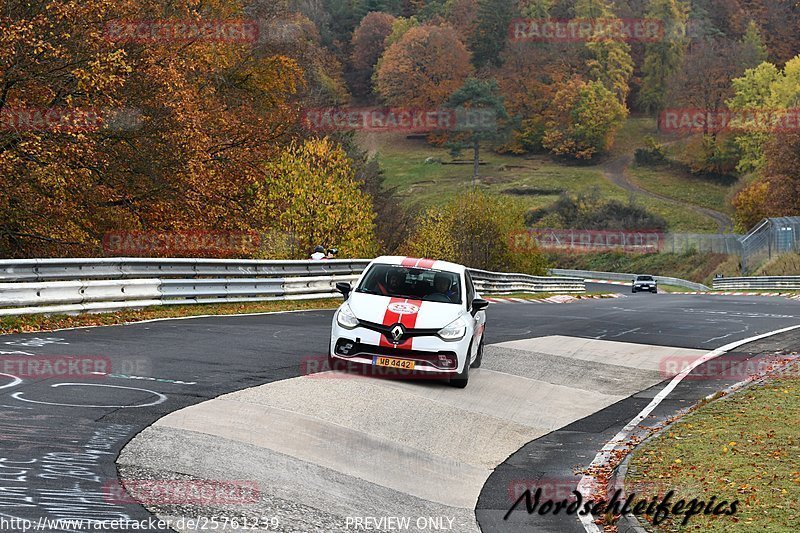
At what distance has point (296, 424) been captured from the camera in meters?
10.5

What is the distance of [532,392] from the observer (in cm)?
1522

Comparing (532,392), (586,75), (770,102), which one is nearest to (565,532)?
(532,392)

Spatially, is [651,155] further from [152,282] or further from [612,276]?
[152,282]

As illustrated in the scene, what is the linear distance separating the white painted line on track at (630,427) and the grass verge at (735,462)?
0.39m

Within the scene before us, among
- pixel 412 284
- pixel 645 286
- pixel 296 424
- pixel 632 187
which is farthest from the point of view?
pixel 632 187

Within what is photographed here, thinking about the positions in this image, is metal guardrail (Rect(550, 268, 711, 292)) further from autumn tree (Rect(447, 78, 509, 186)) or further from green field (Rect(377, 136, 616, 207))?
autumn tree (Rect(447, 78, 509, 186))

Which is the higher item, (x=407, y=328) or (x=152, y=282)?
(x=407, y=328)

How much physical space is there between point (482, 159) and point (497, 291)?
11418cm

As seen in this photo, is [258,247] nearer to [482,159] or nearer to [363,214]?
[363,214]

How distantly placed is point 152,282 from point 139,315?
1.43 meters

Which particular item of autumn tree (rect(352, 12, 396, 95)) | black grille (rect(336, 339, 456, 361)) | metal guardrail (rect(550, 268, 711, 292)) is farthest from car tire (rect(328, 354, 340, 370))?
autumn tree (rect(352, 12, 396, 95))

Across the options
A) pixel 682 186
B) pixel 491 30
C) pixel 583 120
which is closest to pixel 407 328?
pixel 682 186

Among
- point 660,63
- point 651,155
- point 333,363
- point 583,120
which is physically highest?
point 660,63

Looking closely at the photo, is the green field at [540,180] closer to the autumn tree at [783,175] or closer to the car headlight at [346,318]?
the autumn tree at [783,175]
